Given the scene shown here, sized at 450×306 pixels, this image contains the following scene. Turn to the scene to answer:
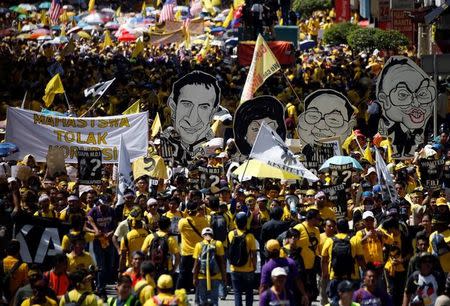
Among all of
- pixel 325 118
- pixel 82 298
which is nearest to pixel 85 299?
pixel 82 298

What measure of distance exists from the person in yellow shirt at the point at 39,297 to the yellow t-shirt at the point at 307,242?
3.64m

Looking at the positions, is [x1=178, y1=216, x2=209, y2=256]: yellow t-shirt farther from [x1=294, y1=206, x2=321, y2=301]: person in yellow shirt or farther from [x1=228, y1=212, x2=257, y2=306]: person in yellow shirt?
[x1=294, y1=206, x2=321, y2=301]: person in yellow shirt

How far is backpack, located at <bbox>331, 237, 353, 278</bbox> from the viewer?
16141mm

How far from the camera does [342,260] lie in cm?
1616

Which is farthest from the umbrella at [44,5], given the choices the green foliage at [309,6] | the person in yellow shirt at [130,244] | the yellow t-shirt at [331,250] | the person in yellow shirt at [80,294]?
the person in yellow shirt at [80,294]

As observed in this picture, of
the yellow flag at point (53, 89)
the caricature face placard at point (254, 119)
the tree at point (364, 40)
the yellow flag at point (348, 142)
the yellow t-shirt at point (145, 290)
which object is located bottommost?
the yellow t-shirt at point (145, 290)

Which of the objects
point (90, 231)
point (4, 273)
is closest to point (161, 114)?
point (90, 231)

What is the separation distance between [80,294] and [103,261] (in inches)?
182

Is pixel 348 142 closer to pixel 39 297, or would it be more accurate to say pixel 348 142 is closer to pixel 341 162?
pixel 341 162

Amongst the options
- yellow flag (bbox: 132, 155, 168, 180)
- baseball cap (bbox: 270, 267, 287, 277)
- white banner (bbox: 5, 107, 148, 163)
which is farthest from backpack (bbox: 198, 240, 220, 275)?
white banner (bbox: 5, 107, 148, 163)

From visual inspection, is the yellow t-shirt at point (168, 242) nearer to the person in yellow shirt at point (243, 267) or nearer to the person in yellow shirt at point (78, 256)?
the person in yellow shirt at point (243, 267)

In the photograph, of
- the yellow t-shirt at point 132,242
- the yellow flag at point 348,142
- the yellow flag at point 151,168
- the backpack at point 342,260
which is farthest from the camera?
→ the yellow flag at point 348,142

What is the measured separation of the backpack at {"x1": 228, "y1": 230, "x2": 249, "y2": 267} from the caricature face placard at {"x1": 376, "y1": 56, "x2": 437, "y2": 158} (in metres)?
7.84

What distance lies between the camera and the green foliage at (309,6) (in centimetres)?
7694
